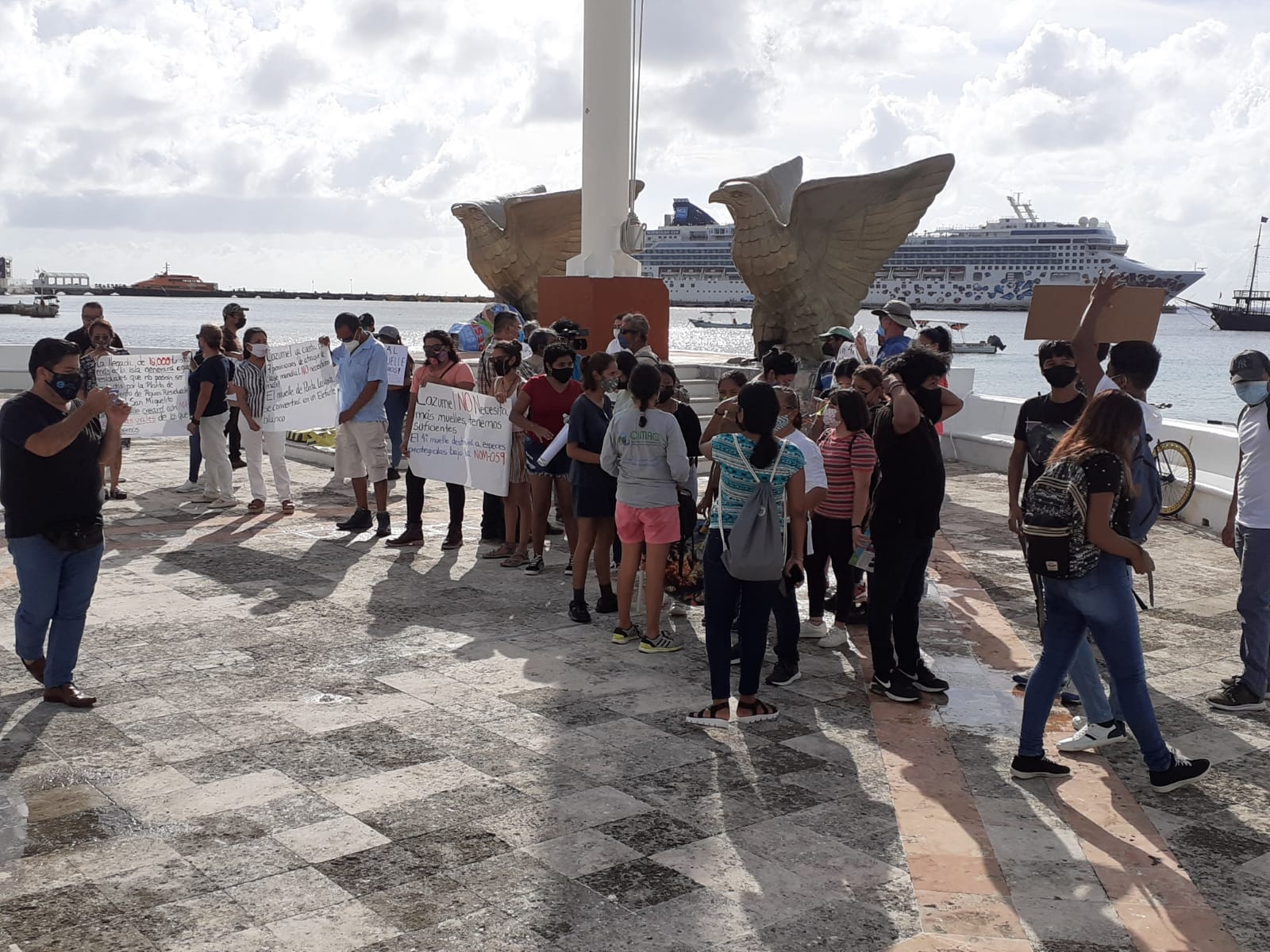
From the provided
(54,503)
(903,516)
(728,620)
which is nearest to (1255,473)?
(903,516)

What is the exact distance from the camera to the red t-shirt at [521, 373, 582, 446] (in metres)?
7.77

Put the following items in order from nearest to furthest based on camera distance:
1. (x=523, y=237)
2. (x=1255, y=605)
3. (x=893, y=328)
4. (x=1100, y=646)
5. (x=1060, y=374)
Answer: (x=1100, y=646)
(x=1255, y=605)
(x=1060, y=374)
(x=893, y=328)
(x=523, y=237)

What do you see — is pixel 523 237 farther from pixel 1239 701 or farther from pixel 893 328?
pixel 1239 701

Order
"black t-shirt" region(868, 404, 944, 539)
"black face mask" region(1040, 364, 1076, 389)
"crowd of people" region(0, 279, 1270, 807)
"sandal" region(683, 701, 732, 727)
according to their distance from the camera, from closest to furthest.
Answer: "crowd of people" region(0, 279, 1270, 807) < "sandal" region(683, 701, 732, 727) < "black t-shirt" region(868, 404, 944, 539) < "black face mask" region(1040, 364, 1076, 389)

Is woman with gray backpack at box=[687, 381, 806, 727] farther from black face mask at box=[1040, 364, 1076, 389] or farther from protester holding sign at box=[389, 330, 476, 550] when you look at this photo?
protester holding sign at box=[389, 330, 476, 550]

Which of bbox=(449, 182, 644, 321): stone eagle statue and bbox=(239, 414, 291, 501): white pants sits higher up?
bbox=(449, 182, 644, 321): stone eagle statue

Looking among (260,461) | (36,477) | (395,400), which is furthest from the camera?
(395,400)

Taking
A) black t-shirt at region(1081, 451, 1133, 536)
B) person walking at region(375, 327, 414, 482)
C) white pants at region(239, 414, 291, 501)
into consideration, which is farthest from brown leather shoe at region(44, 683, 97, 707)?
person walking at region(375, 327, 414, 482)

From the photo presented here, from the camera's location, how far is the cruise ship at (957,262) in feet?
337

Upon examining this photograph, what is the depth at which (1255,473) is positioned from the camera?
5.59 meters

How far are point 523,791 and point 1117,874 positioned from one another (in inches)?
79.8

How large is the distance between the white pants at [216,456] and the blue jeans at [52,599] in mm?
4747

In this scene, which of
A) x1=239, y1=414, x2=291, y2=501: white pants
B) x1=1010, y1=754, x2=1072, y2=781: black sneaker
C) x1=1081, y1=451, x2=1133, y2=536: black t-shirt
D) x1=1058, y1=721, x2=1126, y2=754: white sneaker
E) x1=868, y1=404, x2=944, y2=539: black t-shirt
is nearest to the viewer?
x1=1081, y1=451, x2=1133, y2=536: black t-shirt

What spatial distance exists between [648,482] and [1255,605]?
9.44ft
